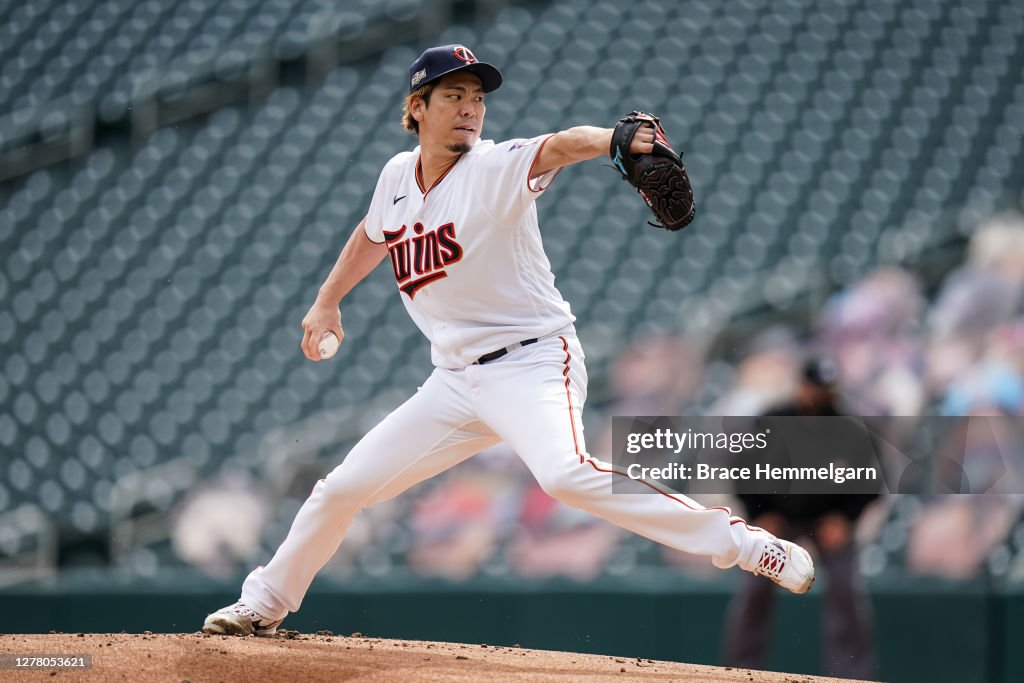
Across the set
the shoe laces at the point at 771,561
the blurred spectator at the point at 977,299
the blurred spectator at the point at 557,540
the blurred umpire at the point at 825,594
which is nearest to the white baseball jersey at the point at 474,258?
the shoe laces at the point at 771,561

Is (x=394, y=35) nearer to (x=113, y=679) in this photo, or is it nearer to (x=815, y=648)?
(x=815, y=648)

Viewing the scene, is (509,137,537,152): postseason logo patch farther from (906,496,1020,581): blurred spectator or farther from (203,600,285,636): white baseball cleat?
(906,496,1020,581): blurred spectator

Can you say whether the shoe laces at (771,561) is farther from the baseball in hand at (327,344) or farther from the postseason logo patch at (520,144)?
the baseball in hand at (327,344)

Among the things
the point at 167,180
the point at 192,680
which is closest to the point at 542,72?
the point at 167,180

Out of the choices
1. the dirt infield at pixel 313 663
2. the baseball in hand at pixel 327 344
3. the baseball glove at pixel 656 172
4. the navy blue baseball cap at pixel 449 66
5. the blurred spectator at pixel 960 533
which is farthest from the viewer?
the blurred spectator at pixel 960 533

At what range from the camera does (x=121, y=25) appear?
7.00 m

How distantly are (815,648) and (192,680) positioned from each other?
8.44ft

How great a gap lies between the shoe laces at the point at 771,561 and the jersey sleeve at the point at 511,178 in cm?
91

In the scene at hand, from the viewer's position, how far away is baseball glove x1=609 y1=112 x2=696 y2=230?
2373 millimetres

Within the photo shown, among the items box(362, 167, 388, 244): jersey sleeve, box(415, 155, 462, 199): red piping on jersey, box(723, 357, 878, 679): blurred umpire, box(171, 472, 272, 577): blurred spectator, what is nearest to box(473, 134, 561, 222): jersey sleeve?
box(415, 155, 462, 199): red piping on jersey

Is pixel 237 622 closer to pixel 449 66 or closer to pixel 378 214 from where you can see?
pixel 378 214

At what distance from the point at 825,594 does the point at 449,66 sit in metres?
2.48

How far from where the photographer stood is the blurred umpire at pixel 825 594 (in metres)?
4.24

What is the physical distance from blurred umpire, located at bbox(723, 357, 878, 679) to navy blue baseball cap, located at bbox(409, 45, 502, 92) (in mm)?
2089
